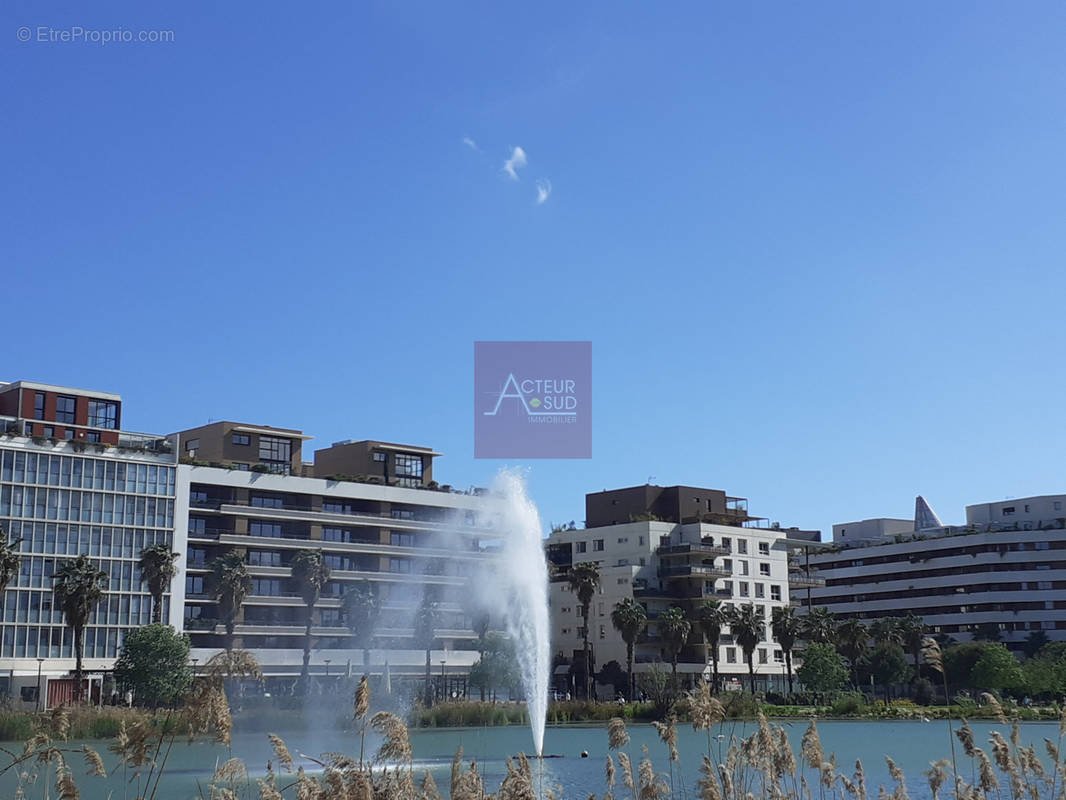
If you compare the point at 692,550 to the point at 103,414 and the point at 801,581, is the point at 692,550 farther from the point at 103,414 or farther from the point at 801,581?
the point at 103,414

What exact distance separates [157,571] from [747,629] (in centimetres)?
5524

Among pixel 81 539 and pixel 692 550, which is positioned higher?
pixel 81 539

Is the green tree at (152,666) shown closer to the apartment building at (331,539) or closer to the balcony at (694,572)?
the apartment building at (331,539)

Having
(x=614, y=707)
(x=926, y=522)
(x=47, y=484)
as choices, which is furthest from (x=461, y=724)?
(x=926, y=522)

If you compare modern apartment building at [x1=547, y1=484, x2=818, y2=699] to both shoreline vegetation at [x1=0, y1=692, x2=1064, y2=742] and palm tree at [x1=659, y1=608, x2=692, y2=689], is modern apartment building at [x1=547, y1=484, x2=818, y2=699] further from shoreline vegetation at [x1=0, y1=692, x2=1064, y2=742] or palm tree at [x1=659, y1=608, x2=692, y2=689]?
shoreline vegetation at [x1=0, y1=692, x2=1064, y2=742]

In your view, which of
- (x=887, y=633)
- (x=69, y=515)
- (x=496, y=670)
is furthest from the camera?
(x=887, y=633)

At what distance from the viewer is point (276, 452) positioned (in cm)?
11600

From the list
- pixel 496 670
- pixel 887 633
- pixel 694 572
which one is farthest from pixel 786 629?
pixel 496 670

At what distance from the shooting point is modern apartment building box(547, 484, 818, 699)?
393ft

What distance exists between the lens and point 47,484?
92.5 metres

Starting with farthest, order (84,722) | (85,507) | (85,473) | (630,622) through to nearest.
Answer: (630,622) → (85,473) → (85,507) → (84,722)

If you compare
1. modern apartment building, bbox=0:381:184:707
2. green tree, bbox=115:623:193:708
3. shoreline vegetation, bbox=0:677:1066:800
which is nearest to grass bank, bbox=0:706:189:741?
green tree, bbox=115:623:193:708

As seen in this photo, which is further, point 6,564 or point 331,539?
point 331,539

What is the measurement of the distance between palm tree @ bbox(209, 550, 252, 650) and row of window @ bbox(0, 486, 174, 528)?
19.0ft
